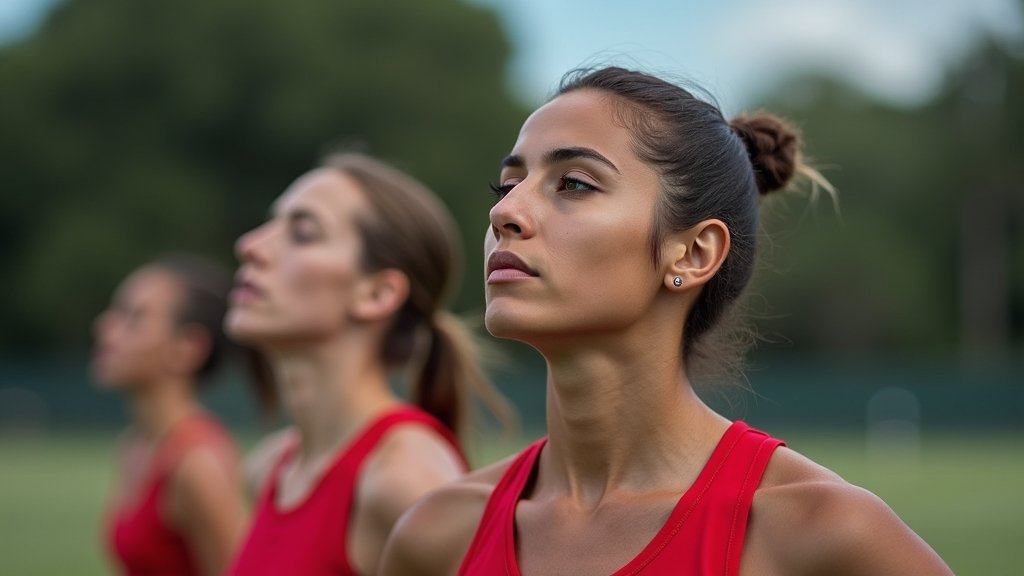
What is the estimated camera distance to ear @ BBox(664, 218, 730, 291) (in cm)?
295

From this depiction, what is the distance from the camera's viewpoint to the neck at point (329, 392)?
4.60 metres

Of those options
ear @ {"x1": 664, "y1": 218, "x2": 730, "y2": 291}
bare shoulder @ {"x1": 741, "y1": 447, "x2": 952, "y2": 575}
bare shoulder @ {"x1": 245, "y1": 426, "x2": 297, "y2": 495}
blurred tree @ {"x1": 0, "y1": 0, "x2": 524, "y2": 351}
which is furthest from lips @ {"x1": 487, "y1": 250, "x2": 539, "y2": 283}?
blurred tree @ {"x1": 0, "y1": 0, "x2": 524, "y2": 351}

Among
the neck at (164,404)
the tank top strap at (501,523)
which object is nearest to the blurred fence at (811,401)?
the neck at (164,404)

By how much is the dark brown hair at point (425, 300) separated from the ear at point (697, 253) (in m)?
1.86

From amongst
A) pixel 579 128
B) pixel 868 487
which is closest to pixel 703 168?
pixel 579 128

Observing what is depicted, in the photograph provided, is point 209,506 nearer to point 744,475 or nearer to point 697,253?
point 697,253

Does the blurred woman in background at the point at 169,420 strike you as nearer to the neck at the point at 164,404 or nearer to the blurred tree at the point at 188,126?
the neck at the point at 164,404

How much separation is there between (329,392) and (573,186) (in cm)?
196

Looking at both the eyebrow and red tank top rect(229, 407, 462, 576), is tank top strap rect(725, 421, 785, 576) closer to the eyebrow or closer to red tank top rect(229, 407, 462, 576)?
the eyebrow

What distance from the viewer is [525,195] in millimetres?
2924

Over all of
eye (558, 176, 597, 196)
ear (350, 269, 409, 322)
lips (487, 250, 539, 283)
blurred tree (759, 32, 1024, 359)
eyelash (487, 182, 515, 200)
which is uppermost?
eye (558, 176, 597, 196)

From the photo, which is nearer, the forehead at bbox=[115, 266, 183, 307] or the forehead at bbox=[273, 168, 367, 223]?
the forehead at bbox=[273, 168, 367, 223]

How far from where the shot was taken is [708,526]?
2.71 metres

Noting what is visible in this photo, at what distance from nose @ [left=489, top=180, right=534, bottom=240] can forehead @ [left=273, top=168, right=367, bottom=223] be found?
1.82 meters
